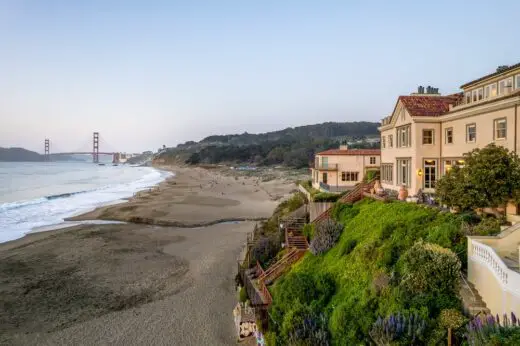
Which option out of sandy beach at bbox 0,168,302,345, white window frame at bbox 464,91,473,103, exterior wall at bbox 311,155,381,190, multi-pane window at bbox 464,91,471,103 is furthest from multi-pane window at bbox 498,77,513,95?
sandy beach at bbox 0,168,302,345

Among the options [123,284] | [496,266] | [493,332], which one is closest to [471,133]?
[496,266]

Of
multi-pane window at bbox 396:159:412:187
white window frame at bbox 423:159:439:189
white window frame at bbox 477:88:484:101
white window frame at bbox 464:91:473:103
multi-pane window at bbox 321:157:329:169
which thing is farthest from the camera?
multi-pane window at bbox 321:157:329:169

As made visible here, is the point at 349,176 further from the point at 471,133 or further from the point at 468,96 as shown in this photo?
the point at 471,133

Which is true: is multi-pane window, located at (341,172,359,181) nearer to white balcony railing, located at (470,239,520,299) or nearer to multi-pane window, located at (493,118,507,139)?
multi-pane window, located at (493,118,507,139)

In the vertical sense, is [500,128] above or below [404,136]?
below

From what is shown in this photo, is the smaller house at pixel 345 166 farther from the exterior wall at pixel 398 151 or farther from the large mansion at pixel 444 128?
the large mansion at pixel 444 128
